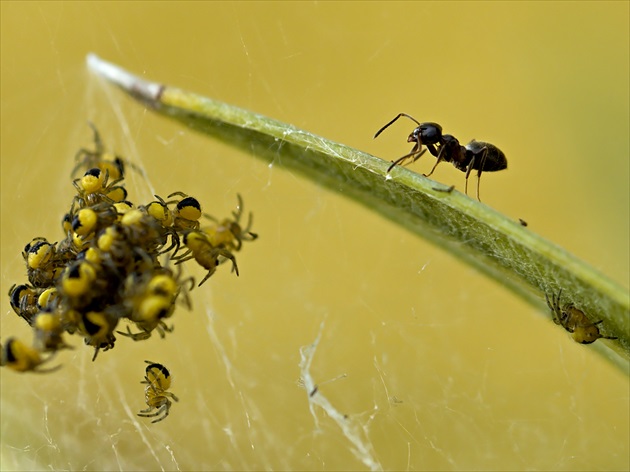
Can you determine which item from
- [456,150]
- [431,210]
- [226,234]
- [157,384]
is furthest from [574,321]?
[157,384]

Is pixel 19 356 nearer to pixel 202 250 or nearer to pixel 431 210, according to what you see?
pixel 202 250

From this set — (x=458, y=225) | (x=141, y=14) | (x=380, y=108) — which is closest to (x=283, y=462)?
(x=458, y=225)

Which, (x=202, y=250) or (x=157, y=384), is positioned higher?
(x=202, y=250)

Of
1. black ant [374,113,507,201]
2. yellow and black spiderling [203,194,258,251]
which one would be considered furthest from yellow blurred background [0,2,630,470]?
yellow and black spiderling [203,194,258,251]

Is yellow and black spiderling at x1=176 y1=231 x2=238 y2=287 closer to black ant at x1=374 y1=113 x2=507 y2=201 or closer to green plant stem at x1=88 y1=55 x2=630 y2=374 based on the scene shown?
green plant stem at x1=88 y1=55 x2=630 y2=374

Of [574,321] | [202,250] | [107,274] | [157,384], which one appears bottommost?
[157,384]
